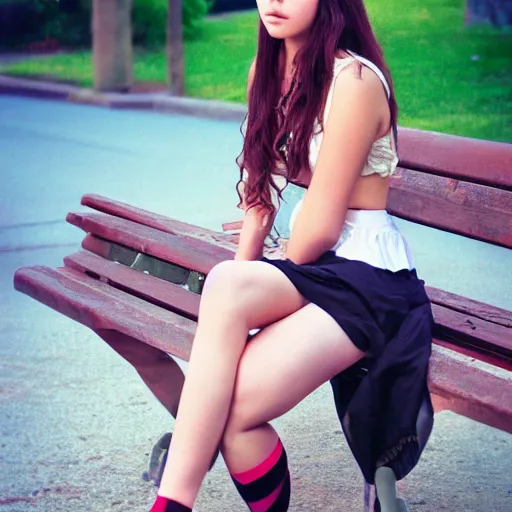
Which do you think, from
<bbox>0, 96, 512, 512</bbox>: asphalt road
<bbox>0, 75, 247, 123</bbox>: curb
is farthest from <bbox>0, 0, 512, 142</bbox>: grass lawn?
<bbox>0, 96, 512, 512</bbox>: asphalt road

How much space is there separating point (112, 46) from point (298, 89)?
43.3 ft

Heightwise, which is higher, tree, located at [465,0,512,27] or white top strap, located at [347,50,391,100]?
white top strap, located at [347,50,391,100]

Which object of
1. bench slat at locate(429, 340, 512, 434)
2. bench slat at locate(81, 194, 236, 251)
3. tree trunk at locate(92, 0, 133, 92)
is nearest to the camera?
bench slat at locate(429, 340, 512, 434)

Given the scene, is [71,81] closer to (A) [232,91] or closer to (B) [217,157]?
(A) [232,91]

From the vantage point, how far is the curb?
41.2ft

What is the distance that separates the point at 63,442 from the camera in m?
3.73

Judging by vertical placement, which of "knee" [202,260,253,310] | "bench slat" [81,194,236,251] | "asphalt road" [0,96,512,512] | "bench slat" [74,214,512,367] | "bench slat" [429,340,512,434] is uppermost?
"knee" [202,260,253,310]

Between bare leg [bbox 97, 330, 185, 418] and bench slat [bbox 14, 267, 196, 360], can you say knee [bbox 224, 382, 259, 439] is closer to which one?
bench slat [bbox 14, 267, 196, 360]

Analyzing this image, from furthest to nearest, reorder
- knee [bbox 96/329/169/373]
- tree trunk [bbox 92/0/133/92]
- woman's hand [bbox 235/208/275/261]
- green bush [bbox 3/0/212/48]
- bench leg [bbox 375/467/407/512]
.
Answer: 1. green bush [bbox 3/0/212/48]
2. tree trunk [bbox 92/0/133/92]
3. knee [bbox 96/329/169/373]
4. woman's hand [bbox 235/208/275/261]
5. bench leg [bbox 375/467/407/512]

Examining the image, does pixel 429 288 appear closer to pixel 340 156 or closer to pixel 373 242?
pixel 373 242

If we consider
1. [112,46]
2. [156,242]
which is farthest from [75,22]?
[156,242]

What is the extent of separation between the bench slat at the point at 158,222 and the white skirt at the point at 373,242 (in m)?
0.74

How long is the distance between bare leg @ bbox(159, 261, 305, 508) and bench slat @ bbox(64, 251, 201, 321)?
0.56 metres

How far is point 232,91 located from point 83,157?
587 cm
